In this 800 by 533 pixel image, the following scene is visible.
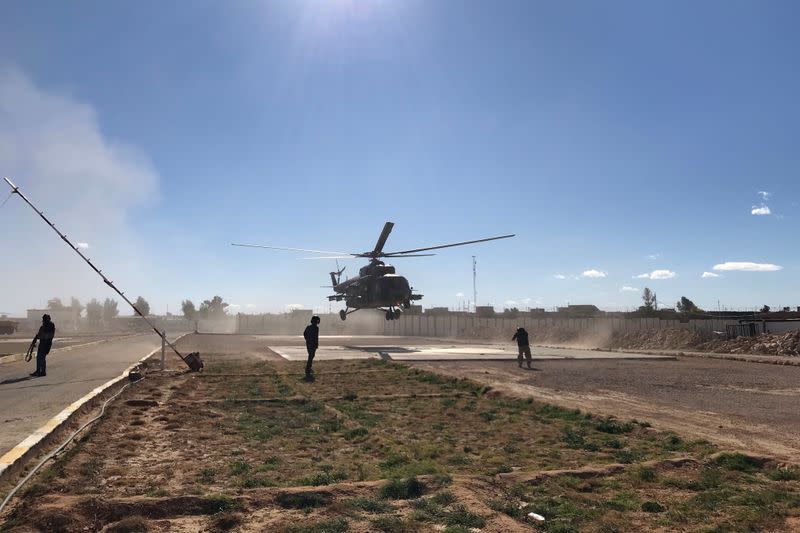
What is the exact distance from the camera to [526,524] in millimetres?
4664

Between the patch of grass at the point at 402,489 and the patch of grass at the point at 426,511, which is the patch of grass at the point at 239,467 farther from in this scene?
the patch of grass at the point at 426,511

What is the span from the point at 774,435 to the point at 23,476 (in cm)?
1030

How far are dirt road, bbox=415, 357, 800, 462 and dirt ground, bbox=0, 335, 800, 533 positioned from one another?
0.88 m

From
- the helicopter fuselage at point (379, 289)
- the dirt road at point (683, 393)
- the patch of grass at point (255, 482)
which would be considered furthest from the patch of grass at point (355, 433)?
the helicopter fuselage at point (379, 289)

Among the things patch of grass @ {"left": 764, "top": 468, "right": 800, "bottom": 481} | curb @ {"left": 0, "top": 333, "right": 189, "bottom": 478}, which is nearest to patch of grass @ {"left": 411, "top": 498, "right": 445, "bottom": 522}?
A: patch of grass @ {"left": 764, "top": 468, "right": 800, "bottom": 481}

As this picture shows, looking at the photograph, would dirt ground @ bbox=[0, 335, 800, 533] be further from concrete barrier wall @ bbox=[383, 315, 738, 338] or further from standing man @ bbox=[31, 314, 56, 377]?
concrete barrier wall @ bbox=[383, 315, 738, 338]

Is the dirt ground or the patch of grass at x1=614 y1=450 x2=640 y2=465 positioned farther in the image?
the patch of grass at x1=614 y1=450 x2=640 y2=465

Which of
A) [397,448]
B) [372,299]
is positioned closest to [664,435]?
[397,448]

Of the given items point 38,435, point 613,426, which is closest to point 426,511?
point 613,426

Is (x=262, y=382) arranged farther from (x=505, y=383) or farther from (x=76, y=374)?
(x=505, y=383)

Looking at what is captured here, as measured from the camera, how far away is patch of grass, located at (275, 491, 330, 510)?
4.93m

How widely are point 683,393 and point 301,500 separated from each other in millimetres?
12019

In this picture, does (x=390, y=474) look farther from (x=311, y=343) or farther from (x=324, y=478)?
(x=311, y=343)

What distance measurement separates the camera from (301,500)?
196 inches
